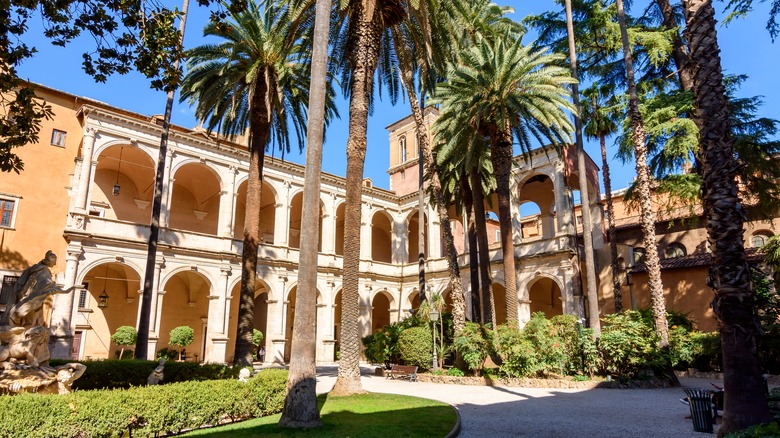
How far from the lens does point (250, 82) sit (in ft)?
57.0

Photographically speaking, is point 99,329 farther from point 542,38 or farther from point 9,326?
point 542,38

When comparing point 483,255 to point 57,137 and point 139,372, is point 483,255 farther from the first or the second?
point 57,137

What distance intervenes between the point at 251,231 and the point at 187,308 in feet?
49.7

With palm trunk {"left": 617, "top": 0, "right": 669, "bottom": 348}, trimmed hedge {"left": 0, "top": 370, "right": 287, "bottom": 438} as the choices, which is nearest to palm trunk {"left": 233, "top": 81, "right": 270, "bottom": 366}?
trimmed hedge {"left": 0, "top": 370, "right": 287, "bottom": 438}

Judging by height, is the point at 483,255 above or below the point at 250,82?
below

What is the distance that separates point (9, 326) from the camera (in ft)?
27.8

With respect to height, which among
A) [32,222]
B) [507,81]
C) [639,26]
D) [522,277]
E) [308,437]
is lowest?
[308,437]

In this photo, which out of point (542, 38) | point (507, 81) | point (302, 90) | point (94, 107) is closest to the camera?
point (507, 81)

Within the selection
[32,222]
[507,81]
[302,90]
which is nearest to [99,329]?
[32,222]

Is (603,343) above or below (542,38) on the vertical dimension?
below

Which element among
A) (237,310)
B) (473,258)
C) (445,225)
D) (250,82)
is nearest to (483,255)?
(473,258)

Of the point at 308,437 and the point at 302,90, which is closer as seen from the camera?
the point at 308,437

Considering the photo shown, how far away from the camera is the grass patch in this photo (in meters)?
7.87

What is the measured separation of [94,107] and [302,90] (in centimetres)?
1095
